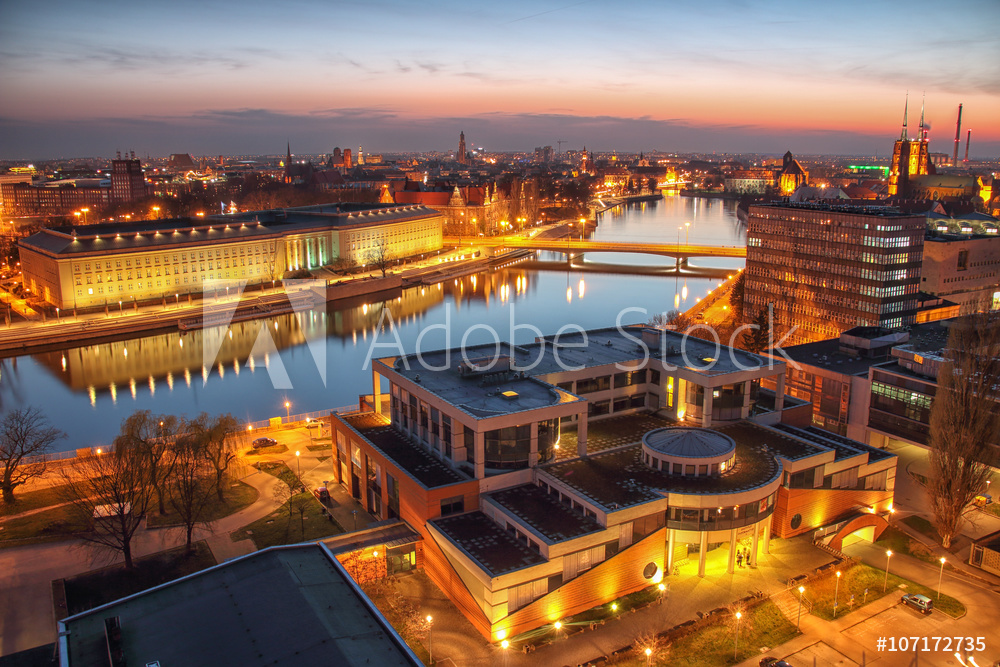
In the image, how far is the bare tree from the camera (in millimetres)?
11001

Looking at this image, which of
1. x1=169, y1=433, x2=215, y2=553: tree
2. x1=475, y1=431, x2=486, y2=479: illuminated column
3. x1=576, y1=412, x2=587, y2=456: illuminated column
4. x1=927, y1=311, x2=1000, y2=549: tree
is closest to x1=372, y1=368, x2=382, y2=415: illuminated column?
x1=169, y1=433, x2=215, y2=553: tree

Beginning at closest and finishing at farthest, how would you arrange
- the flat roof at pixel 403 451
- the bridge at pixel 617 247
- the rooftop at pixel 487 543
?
the rooftop at pixel 487 543 < the flat roof at pixel 403 451 < the bridge at pixel 617 247

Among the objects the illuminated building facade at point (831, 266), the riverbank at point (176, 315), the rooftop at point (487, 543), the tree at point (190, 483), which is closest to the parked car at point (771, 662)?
the rooftop at point (487, 543)

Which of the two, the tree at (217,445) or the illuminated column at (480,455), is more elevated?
the illuminated column at (480,455)

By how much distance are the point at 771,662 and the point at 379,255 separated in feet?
135

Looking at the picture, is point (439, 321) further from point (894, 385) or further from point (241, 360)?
point (894, 385)

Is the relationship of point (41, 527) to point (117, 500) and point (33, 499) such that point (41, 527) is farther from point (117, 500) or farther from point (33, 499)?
A: point (117, 500)

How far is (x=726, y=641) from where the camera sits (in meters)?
9.44

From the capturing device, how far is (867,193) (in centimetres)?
8131

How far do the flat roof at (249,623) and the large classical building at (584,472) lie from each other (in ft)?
6.32

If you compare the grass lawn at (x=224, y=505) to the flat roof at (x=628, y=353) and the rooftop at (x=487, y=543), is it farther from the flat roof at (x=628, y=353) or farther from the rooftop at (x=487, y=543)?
the flat roof at (x=628, y=353)

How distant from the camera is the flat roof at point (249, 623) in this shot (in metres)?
7.43

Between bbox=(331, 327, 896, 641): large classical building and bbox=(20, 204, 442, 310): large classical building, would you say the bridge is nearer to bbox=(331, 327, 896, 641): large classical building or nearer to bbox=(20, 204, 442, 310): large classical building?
bbox=(20, 204, 442, 310): large classical building

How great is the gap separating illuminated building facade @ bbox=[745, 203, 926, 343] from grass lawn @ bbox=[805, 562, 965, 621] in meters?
16.5
